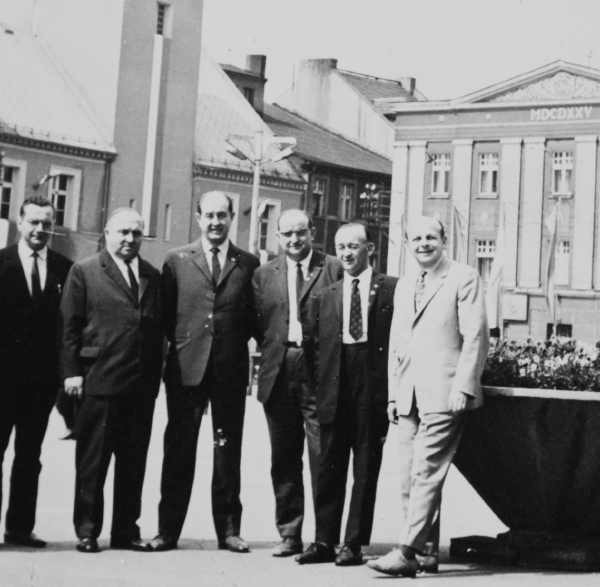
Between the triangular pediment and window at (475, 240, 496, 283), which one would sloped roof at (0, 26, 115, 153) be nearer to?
window at (475, 240, 496, 283)

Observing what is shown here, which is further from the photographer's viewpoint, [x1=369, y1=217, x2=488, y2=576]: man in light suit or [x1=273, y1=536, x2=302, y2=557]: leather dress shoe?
[x1=273, y1=536, x2=302, y2=557]: leather dress shoe

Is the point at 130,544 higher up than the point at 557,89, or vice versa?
the point at 557,89

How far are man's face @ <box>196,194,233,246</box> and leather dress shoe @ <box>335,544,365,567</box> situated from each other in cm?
213

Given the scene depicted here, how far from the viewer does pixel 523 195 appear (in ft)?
177

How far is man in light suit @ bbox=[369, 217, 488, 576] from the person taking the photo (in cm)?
Answer: 791

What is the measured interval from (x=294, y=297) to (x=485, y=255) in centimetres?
4724

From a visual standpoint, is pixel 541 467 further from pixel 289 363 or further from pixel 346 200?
pixel 346 200

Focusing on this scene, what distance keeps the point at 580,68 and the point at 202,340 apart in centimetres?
4729

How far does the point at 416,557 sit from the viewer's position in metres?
8.18

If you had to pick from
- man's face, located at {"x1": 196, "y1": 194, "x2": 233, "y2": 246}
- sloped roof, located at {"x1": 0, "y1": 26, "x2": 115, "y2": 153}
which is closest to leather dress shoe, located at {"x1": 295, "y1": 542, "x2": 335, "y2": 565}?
man's face, located at {"x1": 196, "y1": 194, "x2": 233, "y2": 246}

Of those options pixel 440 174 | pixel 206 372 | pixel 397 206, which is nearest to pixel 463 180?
pixel 440 174

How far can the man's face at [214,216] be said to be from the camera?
28.9 ft

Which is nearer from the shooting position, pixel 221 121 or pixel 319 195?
pixel 221 121

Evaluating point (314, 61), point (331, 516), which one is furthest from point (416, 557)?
point (314, 61)
